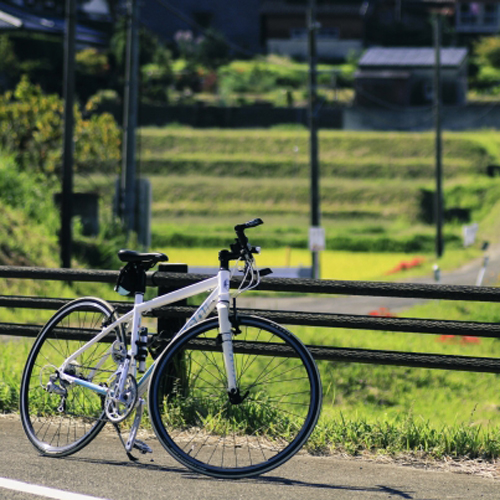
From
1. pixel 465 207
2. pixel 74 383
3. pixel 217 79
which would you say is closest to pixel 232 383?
pixel 74 383

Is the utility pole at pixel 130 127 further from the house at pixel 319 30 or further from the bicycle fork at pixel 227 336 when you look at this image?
the house at pixel 319 30

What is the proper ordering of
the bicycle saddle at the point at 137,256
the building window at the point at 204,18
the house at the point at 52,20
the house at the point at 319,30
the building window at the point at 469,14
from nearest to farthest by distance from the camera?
the bicycle saddle at the point at 137,256, the house at the point at 52,20, the house at the point at 319,30, the building window at the point at 469,14, the building window at the point at 204,18

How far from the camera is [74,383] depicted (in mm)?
5430

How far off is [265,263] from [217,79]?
128 ft

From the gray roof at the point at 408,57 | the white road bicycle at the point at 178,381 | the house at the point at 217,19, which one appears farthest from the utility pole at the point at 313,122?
the house at the point at 217,19

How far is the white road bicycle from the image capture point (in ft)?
A: 15.8

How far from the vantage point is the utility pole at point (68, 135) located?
1850cm

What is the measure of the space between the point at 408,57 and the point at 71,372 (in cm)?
6783

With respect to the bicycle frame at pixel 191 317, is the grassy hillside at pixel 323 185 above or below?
above

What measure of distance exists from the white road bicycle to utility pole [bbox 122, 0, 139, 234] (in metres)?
19.8

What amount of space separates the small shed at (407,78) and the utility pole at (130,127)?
4401 centimetres

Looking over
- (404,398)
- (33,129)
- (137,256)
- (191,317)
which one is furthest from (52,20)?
(191,317)

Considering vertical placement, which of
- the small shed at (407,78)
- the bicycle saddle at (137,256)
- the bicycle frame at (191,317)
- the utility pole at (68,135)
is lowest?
the bicycle frame at (191,317)

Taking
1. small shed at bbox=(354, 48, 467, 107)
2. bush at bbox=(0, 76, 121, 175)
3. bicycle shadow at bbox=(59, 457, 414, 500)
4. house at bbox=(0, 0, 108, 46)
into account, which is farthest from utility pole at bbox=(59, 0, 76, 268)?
small shed at bbox=(354, 48, 467, 107)
